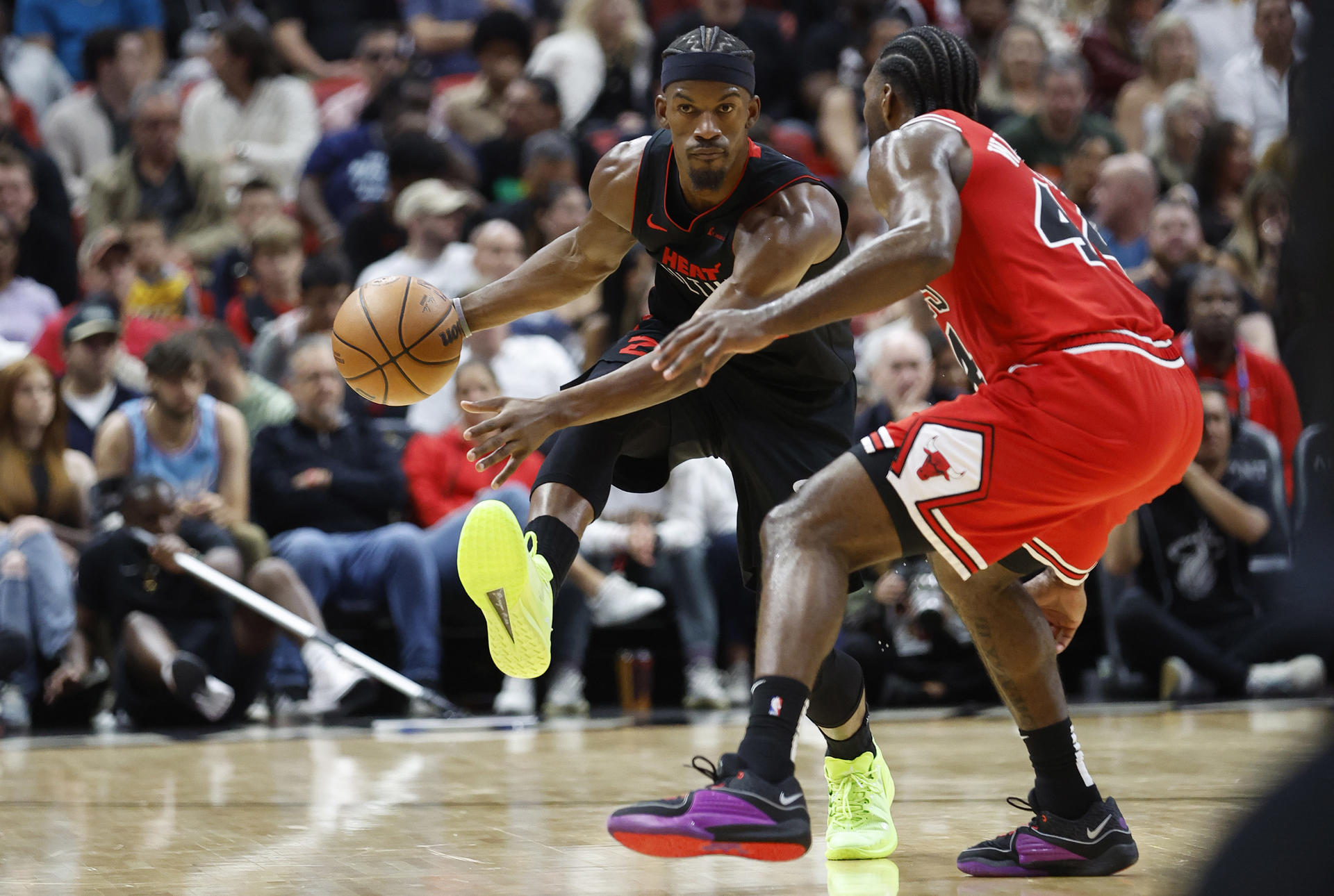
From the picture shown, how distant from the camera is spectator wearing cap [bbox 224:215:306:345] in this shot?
9.64 metres

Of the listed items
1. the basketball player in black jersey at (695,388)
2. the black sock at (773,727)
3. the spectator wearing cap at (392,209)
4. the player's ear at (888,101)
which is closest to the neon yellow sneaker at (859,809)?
the basketball player in black jersey at (695,388)

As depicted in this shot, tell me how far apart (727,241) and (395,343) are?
3.09ft

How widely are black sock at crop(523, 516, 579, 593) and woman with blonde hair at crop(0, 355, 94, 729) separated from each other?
4.41 metres

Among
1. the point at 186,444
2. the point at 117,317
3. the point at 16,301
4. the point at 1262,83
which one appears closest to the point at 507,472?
the point at 186,444

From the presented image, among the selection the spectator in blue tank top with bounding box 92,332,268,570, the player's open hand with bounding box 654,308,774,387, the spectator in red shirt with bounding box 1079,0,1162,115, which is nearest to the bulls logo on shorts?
the player's open hand with bounding box 654,308,774,387

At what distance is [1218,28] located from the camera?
11.6 m

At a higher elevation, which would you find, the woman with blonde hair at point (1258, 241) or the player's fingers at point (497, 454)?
the woman with blonde hair at point (1258, 241)

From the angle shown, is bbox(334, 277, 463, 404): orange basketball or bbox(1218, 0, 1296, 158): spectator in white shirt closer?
bbox(334, 277, 463, 404): orange basketball

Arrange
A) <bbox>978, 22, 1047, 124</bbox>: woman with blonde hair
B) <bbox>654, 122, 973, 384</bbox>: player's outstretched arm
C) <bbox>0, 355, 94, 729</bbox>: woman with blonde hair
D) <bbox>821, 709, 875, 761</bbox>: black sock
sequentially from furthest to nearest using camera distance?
<bbox>978, 22, 1047, 124</bbox>: woman with blonde hair, <bbox>0, 355, 94, 729</bbox>: woman with blonde hair, <bbox>821, 709, 875, 761</bbox>: black sock, <bbox>654, 122, 973, 384</bbox>: player's outstretched arm

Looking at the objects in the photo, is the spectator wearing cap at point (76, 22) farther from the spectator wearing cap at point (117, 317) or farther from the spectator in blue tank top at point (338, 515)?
the spectator in blue tank top at point (338, 515)

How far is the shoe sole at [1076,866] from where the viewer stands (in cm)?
376

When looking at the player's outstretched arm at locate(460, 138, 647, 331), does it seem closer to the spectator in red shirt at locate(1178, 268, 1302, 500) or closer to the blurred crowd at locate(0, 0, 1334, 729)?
the blurred crowd at locate(0, 0, 1334, 729)

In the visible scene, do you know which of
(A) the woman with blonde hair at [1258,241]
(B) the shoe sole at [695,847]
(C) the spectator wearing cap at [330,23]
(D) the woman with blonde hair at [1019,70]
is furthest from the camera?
(C) the spectator wearing cap at [330,23]

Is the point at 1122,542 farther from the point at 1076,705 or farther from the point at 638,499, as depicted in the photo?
the point at 638,499
